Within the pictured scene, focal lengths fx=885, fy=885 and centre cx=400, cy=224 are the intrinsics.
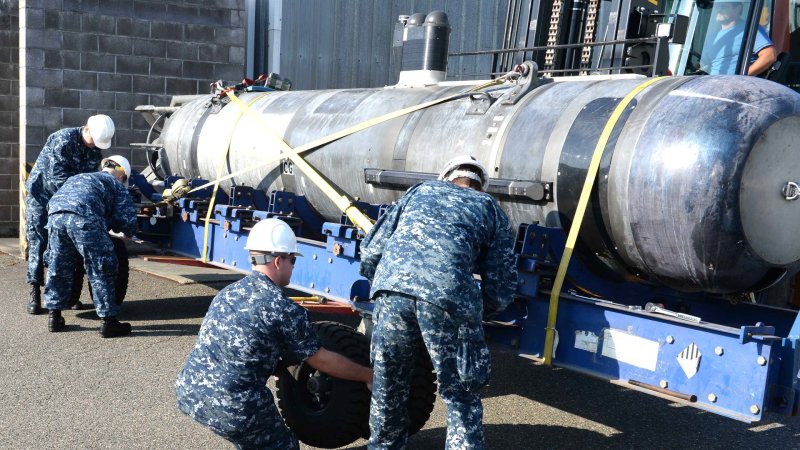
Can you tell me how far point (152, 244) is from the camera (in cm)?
829

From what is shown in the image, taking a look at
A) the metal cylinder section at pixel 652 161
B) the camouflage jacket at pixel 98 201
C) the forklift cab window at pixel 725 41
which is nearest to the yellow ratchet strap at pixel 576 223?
the metal cylinder section at pixel 652 161

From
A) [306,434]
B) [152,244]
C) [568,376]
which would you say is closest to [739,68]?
[568,376]

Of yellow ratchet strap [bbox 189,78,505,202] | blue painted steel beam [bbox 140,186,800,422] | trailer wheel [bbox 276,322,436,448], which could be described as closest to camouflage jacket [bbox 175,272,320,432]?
trailer wheel [bbox 276,322,436,448]

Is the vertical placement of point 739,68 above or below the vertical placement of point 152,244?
above

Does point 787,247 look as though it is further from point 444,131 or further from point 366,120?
point 366,120

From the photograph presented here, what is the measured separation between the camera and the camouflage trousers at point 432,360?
13.4ft

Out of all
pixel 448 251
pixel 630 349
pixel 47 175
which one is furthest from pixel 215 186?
pixel 630 349

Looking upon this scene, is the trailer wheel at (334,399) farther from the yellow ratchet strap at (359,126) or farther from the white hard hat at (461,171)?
the yellow ratchet strap at (359,126)

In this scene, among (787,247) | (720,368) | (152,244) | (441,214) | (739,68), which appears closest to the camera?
(720,368)

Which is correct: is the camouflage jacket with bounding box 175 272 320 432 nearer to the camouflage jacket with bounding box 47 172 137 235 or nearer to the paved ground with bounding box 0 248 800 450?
the paved ground with bounding box 0 248 800 450

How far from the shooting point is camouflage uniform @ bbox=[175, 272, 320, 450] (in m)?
3.79

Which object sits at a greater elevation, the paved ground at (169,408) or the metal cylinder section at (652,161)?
the metal cylinder section at (652,161)

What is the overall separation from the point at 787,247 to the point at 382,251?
210cm

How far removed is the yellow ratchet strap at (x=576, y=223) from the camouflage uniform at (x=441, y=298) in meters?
0.38
